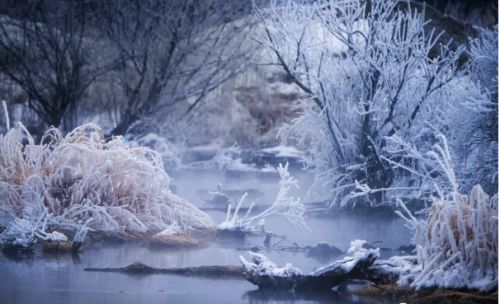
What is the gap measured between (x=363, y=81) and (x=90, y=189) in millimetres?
1772

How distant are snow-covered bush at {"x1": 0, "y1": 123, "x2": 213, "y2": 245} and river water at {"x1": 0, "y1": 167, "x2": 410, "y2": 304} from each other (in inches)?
7.6

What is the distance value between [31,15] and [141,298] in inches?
139

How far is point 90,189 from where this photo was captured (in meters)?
4.28

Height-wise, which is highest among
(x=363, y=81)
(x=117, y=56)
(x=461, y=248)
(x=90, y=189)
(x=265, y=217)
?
(x=117, y=56)

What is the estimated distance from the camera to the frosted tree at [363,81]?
478 centimetres

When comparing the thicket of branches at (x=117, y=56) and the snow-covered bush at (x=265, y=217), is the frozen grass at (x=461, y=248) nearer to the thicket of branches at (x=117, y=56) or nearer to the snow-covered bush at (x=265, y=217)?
the snow-covered bush at (x=265, y=217)

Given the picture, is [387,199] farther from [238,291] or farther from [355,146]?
[238,291]

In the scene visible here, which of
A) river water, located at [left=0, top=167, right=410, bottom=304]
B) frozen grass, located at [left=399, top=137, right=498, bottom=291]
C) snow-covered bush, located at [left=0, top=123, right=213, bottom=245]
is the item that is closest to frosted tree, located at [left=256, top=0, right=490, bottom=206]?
river water, located at [left=0, top=167, right=410, bottom=304]

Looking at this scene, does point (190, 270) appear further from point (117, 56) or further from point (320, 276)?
point (117, 56)

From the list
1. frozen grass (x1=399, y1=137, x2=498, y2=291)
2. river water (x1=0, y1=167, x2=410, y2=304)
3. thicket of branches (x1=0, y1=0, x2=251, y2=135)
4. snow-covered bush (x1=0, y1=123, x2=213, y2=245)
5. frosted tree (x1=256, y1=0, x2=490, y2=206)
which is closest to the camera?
frozen grass (x1=399, y1=137, x2=498, y2=291)

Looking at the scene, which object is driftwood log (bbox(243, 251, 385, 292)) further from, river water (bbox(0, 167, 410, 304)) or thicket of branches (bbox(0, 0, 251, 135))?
thicket of branches (bbox(0, 0, 251, 135))

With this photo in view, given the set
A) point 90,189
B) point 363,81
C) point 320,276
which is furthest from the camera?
point 363,81

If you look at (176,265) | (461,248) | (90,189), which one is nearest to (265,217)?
(176,265)

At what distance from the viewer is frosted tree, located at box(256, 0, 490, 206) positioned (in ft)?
15.7
